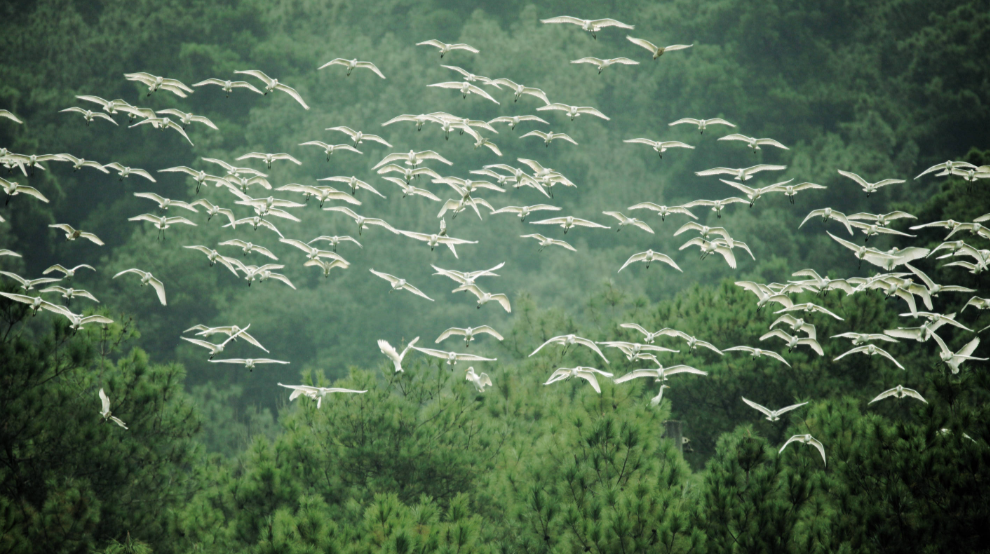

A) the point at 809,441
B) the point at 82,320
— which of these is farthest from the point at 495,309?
the point at 809,441

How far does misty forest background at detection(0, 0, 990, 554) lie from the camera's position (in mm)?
6922

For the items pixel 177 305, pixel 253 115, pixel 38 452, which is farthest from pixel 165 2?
pixel 38 452

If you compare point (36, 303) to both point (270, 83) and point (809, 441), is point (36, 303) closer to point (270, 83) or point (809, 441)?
point (270, 83)

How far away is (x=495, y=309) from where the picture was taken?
27562mm

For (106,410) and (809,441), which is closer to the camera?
(809,441)

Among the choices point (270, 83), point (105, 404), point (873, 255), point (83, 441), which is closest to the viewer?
point (105, 404)

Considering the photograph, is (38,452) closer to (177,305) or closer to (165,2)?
(177,305)

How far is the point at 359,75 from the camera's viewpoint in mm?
30125

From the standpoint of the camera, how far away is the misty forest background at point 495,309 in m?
6.92

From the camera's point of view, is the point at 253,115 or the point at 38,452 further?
the point at 253,115

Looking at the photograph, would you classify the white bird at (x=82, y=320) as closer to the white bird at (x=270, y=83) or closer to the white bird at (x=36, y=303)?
the white bird at (x=36, y=303)

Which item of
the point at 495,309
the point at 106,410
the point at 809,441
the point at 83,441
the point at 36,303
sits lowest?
the point at 495,309

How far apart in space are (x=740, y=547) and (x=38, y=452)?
743cm

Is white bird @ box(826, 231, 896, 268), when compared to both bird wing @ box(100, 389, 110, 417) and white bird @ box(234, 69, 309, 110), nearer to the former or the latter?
white bird @ box(234, 69, 309, 110)
